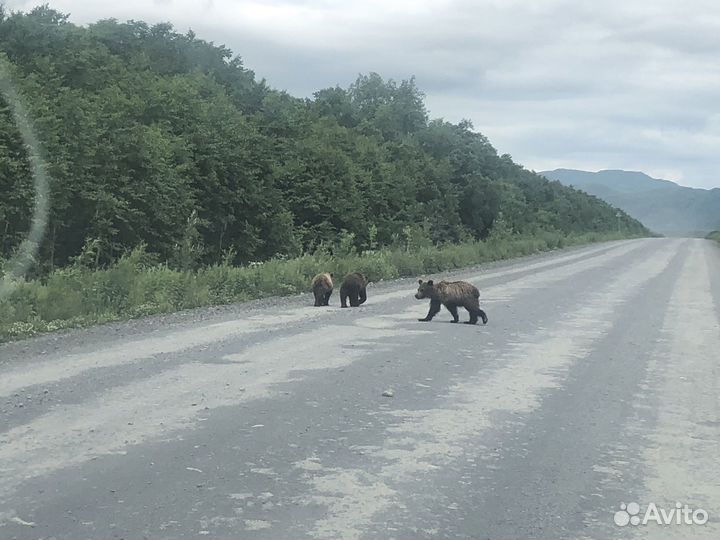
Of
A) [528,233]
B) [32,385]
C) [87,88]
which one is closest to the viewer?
[32,385]

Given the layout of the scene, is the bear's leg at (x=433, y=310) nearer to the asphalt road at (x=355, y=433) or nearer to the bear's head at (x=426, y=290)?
the bear's head at (x=426, y=290)

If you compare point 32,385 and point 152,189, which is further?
point 152,189

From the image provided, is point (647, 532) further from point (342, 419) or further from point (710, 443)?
point (342, 419)

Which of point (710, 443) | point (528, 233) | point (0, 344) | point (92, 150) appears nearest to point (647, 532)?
point (710, 443)

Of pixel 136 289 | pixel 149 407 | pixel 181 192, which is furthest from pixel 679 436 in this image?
pixel 181 192

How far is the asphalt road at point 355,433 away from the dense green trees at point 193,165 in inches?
374

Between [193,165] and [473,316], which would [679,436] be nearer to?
[473,316]

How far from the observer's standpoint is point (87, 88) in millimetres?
34312

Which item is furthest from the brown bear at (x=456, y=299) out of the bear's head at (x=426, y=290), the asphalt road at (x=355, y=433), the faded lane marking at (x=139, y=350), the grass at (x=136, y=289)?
the grass at (x=136, y=289)

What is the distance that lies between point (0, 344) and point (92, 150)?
14956mm
